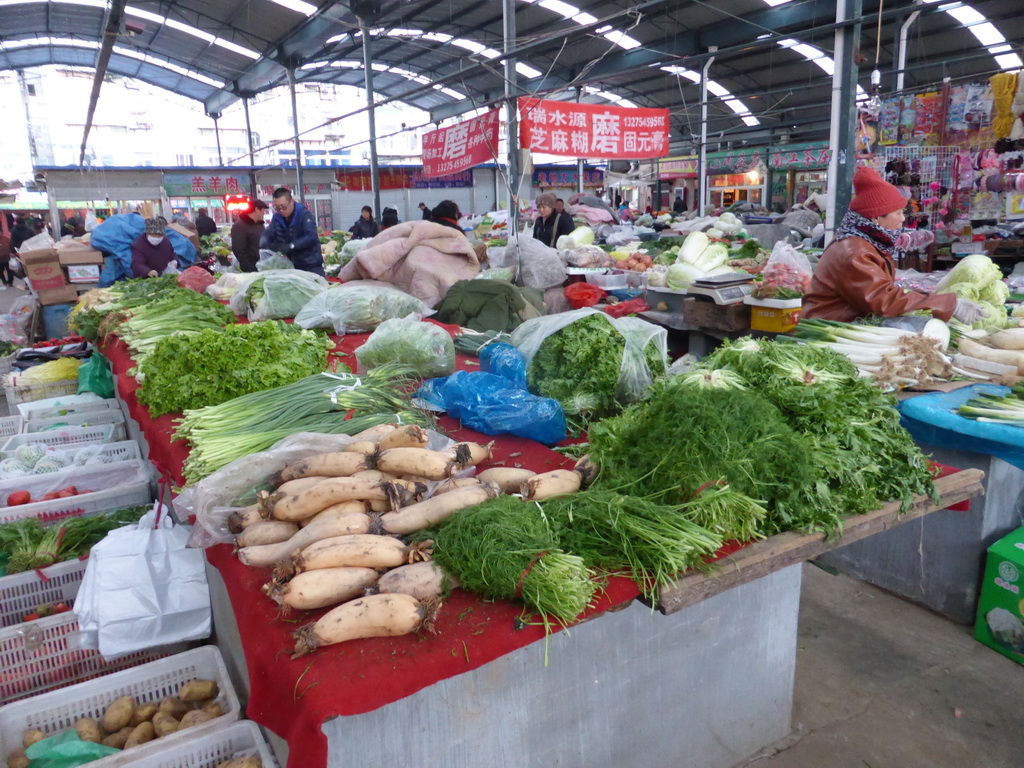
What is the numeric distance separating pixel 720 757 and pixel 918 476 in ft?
4.25

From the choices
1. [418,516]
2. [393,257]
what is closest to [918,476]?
[418,516]

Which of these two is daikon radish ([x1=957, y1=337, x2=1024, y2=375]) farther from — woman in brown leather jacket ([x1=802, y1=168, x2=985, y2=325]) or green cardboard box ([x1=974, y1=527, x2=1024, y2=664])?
green cardboard box ([x1=974, y1=527, x2=1024, y2=664])

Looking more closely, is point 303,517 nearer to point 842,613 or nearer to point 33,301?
point 842,613

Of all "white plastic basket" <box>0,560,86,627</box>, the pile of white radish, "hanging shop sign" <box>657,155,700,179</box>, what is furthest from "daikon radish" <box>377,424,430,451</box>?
"hanging shop sign" <box>657,155,700,179</box>

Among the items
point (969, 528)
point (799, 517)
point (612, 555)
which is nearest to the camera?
point (612, 555)

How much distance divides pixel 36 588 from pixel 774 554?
3124 millimetres

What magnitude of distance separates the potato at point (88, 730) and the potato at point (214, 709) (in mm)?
318

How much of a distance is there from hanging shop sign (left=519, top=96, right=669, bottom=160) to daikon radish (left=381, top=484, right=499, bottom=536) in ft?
24.5

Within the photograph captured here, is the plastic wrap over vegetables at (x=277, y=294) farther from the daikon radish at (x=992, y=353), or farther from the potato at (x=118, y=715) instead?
the daikon radish at (x=992, y=353)

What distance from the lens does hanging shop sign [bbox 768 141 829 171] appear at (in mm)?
21812

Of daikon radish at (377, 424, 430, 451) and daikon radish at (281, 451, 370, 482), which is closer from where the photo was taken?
daikon radish at (281, 451, 370, 482)

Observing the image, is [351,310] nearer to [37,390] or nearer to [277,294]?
[277,294]

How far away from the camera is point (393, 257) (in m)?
5.79

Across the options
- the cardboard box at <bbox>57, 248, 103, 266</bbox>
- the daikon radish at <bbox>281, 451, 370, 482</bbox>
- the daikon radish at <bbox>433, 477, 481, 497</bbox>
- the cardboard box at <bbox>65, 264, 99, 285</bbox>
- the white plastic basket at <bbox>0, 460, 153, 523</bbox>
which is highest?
the cardboard box at <bbox>57, 248, 103, 266</bbox>
